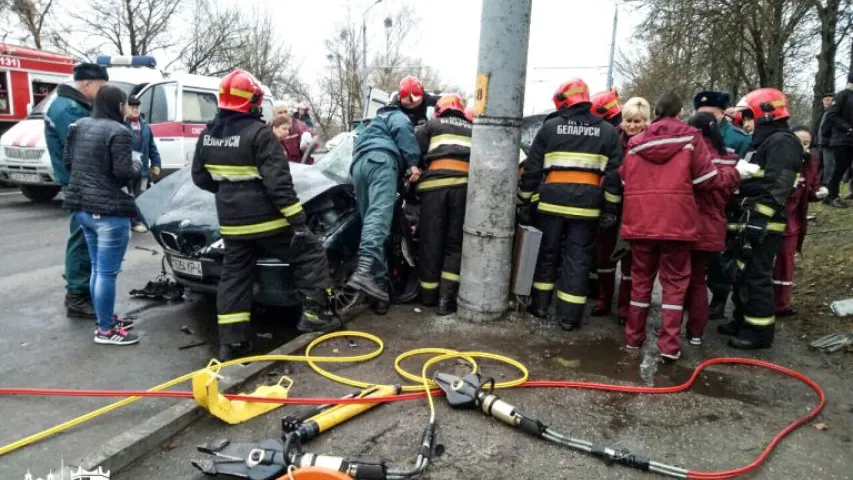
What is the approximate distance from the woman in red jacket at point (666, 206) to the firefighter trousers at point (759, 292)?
652 millimetres

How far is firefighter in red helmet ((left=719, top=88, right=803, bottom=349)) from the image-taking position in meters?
4.19

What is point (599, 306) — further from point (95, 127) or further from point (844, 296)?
point (95, 127)

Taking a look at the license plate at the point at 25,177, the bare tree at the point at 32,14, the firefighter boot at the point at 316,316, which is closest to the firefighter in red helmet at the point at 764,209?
the firefighter boot at the point at 316,316

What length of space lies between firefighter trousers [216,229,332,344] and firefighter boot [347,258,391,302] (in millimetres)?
279

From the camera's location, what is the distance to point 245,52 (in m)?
33.3

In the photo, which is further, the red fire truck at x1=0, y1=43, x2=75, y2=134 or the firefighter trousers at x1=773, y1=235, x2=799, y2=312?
the red fire truck at x1=0, y1=43, x2=75, y2=134

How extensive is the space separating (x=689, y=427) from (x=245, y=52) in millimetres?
34418

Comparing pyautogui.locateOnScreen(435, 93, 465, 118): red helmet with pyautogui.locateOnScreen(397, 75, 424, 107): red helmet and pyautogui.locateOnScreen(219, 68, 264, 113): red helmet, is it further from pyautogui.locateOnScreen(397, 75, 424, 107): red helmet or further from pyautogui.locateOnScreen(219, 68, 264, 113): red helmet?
pyautogui.locateOnScreen(219, 68, 264, 113): red helmet

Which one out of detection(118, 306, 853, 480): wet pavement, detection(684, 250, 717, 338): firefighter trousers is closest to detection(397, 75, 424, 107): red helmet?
detection(118, 306, 853, 480): wet pavement

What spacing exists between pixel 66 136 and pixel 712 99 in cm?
535

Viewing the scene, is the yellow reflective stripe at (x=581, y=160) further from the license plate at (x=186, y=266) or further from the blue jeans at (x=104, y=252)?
the blue jeans at (x=104, y=252)

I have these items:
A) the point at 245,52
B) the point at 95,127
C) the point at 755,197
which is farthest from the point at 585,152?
the point at 245,52

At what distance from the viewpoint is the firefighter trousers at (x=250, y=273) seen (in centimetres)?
406

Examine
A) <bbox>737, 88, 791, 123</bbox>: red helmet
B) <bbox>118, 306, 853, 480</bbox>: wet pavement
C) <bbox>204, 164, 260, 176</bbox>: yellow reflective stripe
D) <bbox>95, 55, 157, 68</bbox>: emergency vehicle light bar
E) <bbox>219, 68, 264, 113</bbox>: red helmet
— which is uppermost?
<bbox>95, 55, 157, 68</bbox>: emergency vehicle light bar
